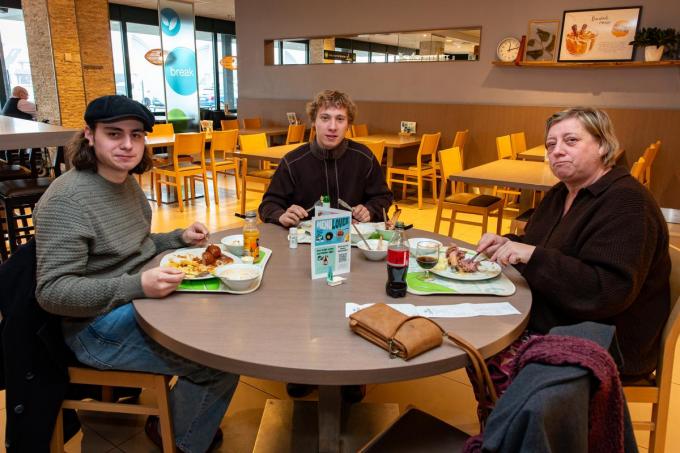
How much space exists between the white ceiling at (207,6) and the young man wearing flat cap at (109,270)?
9.18m

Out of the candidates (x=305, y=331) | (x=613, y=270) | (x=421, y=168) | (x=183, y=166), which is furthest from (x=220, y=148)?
(x=613, y=270)

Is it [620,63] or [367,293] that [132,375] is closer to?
[367,293]

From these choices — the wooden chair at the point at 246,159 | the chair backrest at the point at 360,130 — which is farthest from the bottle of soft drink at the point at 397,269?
the chair backrest at the point at 360,130

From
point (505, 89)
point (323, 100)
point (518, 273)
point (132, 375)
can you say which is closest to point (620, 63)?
point (505, 89)

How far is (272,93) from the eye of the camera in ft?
27.2

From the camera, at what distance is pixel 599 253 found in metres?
1.42

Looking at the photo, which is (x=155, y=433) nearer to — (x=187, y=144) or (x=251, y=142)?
(x=251, y=142)

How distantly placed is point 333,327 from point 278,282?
0.36m

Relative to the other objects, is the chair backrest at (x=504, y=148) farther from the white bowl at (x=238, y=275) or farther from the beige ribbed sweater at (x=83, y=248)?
the beige ribbed sweater at (x=83, y=248)

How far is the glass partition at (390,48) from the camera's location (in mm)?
6641

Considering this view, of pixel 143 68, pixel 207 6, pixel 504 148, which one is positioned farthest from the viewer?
pixel 143 68

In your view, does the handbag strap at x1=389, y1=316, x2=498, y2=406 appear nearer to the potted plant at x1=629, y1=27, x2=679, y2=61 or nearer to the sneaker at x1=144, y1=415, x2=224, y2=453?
the sneaker at x1=144, y1=415, x2=224, y2=453

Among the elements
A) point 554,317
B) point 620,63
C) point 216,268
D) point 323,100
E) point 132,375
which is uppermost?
point 620,63

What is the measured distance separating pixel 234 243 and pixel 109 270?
1.48ft
